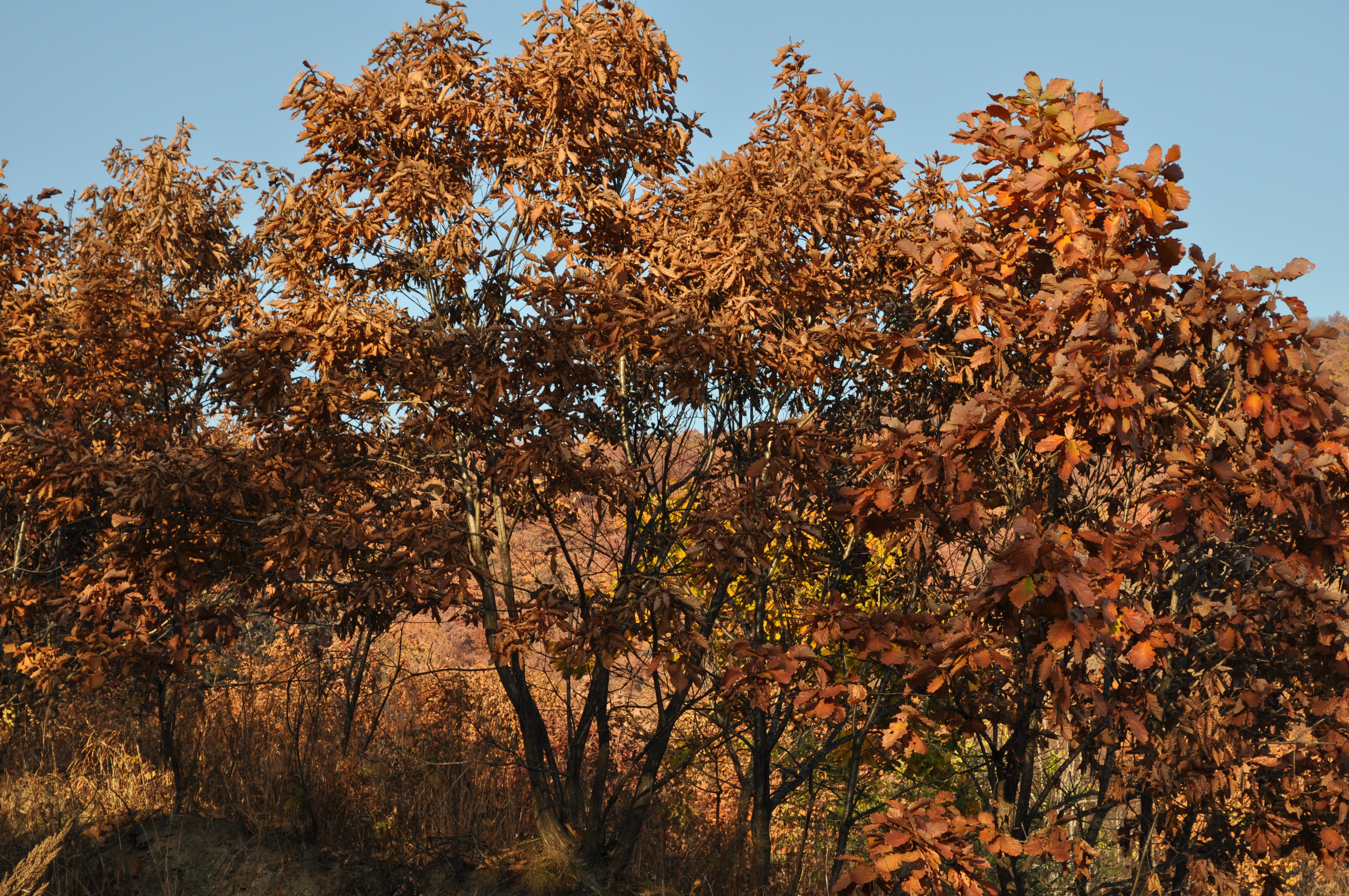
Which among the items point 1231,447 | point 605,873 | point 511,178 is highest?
point 511,178

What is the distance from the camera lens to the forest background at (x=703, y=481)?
343cm

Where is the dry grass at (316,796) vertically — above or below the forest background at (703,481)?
below

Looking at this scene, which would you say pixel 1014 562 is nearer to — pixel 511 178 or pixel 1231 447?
pixel 1231 447

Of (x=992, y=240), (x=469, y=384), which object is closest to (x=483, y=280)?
(x=469, y=384)

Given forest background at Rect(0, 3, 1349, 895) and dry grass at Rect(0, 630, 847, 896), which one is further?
dry grass at Rect(0, 630, 847, 896)

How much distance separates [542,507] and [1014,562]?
2956 millimetres

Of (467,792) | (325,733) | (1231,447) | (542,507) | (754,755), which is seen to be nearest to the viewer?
(1231,447)

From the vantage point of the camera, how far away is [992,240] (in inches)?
165

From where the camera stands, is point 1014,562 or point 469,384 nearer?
point 1014,562

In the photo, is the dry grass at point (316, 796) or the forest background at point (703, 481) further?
the dry grass at point (316, 796)

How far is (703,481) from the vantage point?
604 centimetres

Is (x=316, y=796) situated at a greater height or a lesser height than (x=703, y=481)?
lesser

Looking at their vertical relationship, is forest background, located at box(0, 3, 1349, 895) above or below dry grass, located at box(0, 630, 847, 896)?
above

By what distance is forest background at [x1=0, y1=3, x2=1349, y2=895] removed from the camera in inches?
135
